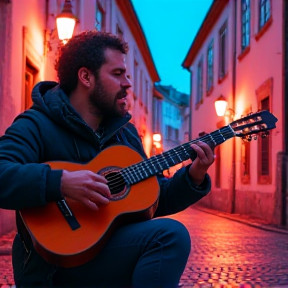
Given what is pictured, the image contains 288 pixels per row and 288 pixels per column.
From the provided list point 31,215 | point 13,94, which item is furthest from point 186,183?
point 13,94

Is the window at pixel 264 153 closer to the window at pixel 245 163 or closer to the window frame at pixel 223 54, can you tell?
the window at pixel 245 163

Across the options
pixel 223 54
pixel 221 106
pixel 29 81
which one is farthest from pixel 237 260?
pixel 223 54

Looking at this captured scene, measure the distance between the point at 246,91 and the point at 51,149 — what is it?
48.8 ft

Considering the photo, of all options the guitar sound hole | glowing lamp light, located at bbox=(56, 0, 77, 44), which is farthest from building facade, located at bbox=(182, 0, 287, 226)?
the guitar sound hole

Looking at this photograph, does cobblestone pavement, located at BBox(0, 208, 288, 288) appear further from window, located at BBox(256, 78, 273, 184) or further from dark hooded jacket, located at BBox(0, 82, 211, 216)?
window, located at BBox(256, 78, 273, 184)

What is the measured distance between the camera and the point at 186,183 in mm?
2967

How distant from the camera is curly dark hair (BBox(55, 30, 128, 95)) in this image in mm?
3002

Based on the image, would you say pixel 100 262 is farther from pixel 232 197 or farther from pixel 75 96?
pixel 232 197

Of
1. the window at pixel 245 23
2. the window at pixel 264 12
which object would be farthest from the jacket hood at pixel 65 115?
the window at pixel 245 23

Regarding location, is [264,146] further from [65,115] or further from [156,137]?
A: [156,137]

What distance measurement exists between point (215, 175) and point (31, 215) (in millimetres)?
20661

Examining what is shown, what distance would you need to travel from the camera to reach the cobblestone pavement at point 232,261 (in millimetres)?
5698

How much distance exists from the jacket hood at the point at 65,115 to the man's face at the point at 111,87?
0.06 meters

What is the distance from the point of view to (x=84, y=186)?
256 centimetres
